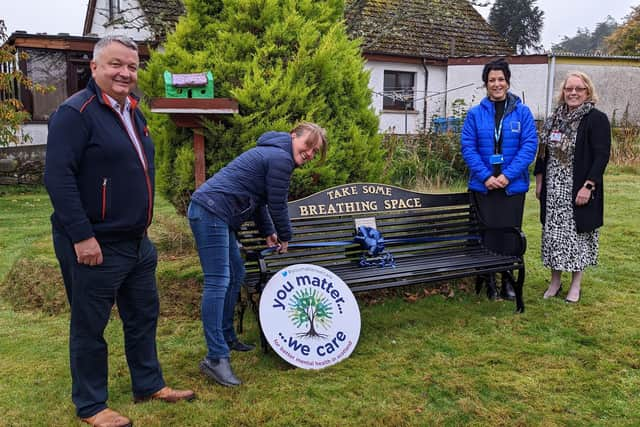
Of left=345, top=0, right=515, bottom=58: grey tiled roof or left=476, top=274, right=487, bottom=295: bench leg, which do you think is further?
left=345, top=0, right=515, bottom=58: grey tiled roof

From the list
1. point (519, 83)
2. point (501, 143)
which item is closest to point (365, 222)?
point (501, 143)

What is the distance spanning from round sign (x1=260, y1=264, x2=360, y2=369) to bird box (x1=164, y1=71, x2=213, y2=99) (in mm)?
1681

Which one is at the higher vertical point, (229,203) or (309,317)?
(229,203)

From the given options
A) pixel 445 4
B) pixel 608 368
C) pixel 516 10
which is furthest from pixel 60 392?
pixel 516 10

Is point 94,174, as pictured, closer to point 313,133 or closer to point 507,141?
point 313,133

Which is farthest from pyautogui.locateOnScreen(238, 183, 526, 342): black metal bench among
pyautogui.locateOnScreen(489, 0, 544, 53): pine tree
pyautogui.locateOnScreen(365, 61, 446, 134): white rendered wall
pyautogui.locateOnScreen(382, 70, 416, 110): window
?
pyautogui.locateOnScreen(489, 0, 544, 53): pine tree

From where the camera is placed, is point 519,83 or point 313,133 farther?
point 519,83

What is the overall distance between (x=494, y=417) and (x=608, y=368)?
1.10 meters

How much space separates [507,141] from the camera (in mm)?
4957

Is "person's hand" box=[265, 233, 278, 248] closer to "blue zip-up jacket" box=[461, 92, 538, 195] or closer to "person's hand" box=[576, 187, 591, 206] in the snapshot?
"blue zip-up jacket" box=[461, 92, 538, 195]

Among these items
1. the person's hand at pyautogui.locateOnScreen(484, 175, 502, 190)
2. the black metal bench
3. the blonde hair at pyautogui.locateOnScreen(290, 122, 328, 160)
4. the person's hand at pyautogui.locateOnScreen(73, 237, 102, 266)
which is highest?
the blonde hair at pyautogui.locateOnScreen(290, 122, 328, 160)

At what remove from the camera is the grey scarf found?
16.3 feet

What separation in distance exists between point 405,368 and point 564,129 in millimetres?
2564

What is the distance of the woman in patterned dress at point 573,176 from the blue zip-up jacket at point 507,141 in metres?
0.28
